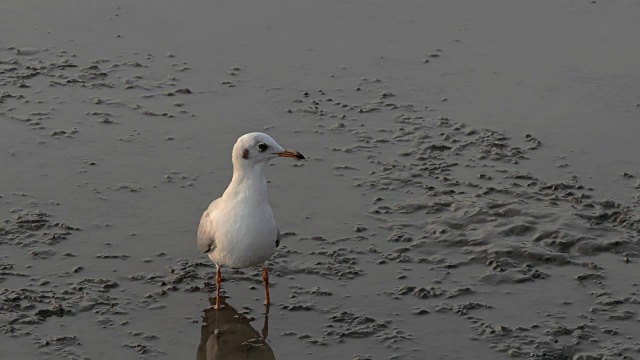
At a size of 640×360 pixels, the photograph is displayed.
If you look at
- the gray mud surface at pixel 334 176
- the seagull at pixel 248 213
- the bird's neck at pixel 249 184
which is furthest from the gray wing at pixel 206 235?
the gray mud surface at pixel 334 176

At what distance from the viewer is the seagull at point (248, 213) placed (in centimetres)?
929

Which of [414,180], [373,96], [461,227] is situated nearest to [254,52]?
[373,96]

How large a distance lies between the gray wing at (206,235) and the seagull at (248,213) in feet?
0.08

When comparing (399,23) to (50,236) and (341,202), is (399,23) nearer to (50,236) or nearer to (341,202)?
(341,202)

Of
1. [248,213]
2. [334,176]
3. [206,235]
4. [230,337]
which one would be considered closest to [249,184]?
[248,213]

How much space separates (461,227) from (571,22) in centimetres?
541

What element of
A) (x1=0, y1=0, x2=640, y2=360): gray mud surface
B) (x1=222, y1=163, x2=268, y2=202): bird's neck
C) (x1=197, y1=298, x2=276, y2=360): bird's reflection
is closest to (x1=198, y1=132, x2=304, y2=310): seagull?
(x1=222, y1=163, x2=268, y2=202): bird's neck

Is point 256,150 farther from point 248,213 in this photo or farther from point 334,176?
point 334,176

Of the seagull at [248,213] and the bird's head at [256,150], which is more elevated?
the bird's head at [256,150]

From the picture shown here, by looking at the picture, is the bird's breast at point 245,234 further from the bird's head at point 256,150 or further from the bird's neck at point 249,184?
the bird's head at point 256,150

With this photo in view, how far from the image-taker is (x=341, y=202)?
36.9 feet

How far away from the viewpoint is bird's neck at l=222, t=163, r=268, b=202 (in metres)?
9.34

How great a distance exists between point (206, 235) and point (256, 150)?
830mm

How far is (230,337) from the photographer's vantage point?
366 inches
